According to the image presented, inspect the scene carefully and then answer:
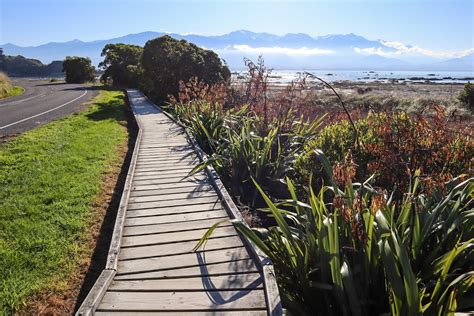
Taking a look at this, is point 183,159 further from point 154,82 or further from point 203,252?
point 154,82

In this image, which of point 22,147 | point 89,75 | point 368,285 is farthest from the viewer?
point 89,75

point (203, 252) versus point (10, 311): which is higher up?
point (203, 252)

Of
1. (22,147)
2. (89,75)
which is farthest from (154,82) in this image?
(89,75)

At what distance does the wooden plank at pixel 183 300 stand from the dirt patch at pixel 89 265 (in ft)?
2.23

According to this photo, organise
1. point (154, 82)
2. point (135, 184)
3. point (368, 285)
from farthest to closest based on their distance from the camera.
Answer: point (154, 82), point (135, 184), point (368, 285)

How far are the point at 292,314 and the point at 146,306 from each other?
110 cm

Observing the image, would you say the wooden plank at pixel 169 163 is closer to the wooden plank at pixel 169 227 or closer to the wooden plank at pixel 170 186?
the wooden plank at pixel 170 186

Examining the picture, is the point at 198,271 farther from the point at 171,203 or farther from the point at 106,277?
the point at 171,203

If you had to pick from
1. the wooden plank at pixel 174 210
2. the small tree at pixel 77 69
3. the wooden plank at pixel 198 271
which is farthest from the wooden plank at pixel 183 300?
the small tree at pixel 77 69

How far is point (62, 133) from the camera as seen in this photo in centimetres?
1181

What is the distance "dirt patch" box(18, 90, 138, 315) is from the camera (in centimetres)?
347

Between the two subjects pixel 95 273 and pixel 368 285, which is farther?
pixel 95 273

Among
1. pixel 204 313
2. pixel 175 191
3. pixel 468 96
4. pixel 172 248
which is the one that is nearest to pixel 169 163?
pixel 175 191

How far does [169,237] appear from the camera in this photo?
4199mm
